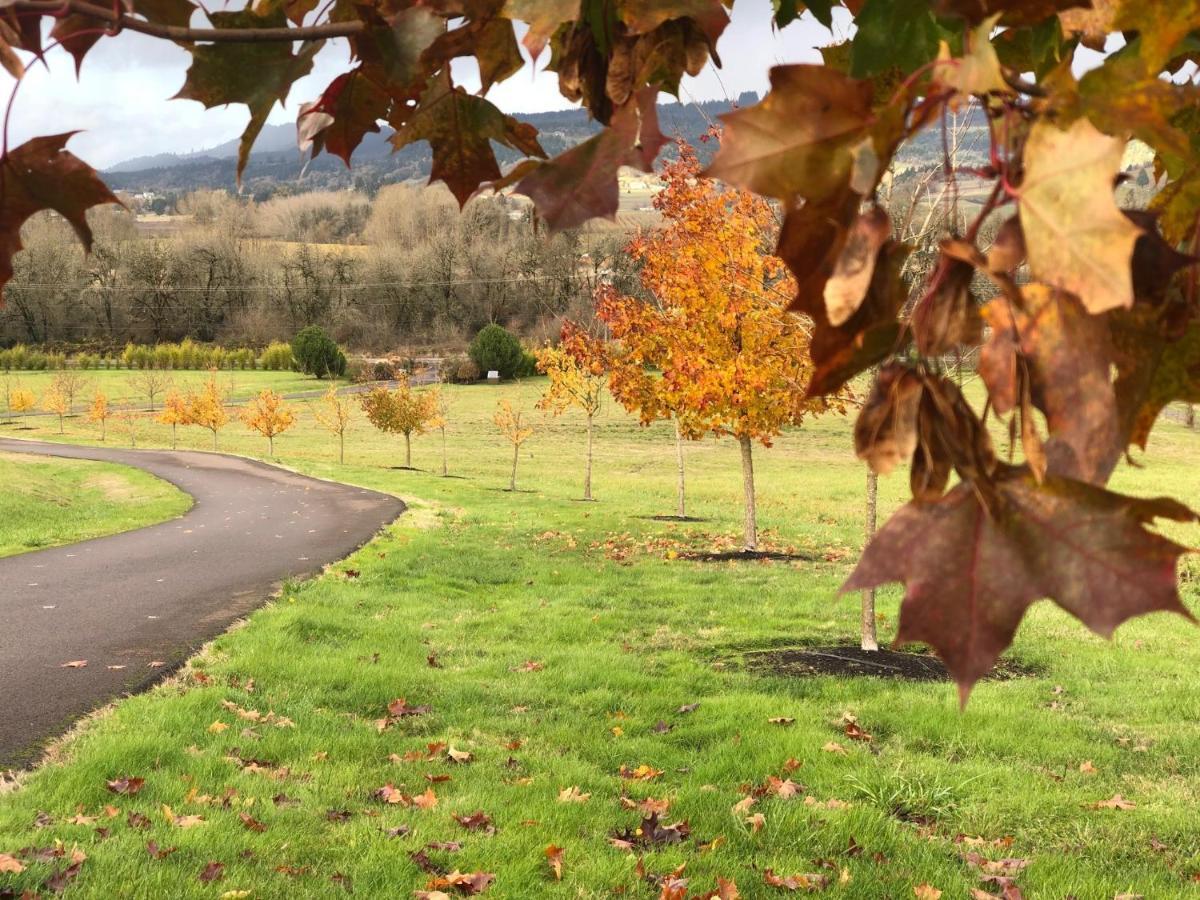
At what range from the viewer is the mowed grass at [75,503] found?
1559 centimetres

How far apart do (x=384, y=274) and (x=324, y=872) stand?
271 ft

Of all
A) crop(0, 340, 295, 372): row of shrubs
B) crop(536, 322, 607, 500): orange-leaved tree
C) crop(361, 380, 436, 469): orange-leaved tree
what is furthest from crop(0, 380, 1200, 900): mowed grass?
crop(0, 340, 295, 372): row of shrubs

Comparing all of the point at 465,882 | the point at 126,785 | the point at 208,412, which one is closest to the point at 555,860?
the point at 465,882

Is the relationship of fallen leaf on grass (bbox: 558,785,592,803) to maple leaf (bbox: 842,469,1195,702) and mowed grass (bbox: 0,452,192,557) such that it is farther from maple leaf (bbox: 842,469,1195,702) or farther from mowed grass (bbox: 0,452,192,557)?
mowed grass (bbox: 0,452,192,557)

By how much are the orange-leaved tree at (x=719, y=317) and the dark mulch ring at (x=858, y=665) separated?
3.23 meters

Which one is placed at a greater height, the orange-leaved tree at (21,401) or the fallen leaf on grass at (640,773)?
the orange-leaved tree at (21,401)

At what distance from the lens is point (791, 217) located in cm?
49

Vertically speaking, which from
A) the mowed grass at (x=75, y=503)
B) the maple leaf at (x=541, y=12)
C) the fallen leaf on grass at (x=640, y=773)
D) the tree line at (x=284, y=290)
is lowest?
the mowed grass at (x=75, y=503)

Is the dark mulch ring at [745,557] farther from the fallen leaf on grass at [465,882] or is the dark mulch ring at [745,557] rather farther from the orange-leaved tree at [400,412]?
the orange-leaved tree at [400,412]

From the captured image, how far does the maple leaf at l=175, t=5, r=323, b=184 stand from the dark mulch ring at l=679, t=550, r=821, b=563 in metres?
13.0

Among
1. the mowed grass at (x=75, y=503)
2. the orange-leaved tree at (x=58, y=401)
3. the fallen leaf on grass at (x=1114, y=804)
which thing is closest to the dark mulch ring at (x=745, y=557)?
Answer: the fallen leaf on grass at (x=1114, y=804)

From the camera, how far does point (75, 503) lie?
794 inches

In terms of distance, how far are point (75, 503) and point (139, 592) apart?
11.6 meters

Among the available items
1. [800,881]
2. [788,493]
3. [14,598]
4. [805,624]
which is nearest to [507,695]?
[800,881]
